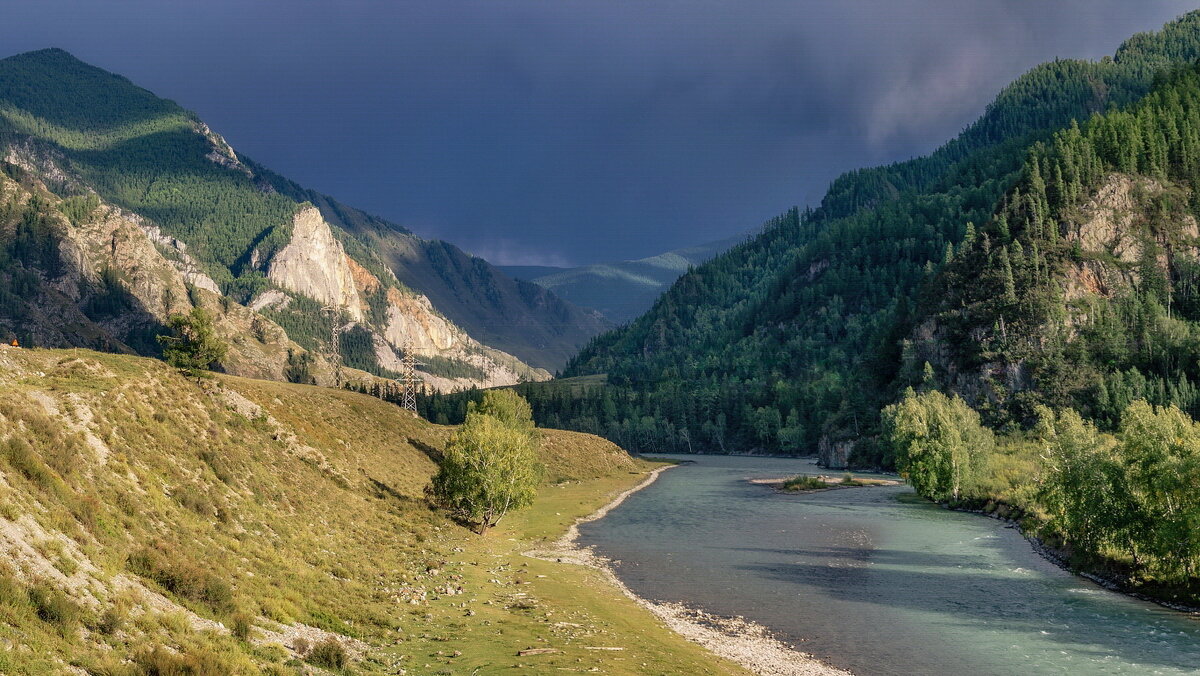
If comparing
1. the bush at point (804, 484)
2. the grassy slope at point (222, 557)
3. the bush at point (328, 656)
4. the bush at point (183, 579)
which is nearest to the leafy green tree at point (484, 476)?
the grassy slope at point (222, 557)

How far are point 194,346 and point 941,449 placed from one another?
4628 inches

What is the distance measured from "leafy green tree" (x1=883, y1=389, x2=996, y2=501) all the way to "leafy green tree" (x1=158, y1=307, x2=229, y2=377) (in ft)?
374

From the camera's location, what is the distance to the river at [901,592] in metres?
48.8

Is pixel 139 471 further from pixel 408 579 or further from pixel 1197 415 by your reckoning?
pixel 1197 415

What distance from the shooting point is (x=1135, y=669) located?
150 ft

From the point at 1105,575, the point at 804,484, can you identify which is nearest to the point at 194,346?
the point at 1105,575

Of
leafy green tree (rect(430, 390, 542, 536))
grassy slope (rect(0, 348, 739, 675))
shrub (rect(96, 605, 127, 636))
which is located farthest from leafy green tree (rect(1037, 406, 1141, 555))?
shrub (rect(96, 605, 127, 636))

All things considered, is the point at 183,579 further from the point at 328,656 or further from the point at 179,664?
the point at 179,664

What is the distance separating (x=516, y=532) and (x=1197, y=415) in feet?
562

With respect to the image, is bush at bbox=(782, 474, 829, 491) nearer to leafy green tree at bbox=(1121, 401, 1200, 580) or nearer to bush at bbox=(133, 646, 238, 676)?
leafy green tree at bbox=(1121, 401, 1200, 580)

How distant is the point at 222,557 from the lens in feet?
148

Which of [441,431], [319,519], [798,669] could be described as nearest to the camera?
[798,669]

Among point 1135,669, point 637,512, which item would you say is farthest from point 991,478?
point 1135,669

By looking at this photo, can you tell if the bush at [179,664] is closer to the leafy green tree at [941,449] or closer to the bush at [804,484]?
the leafy green tree at [941,449]
